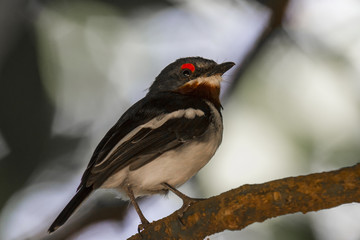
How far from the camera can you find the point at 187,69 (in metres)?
4.93

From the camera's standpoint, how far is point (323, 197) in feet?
9.00

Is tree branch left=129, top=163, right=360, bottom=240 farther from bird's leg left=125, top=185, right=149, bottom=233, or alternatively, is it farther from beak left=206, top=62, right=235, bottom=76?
beak left=206, top=62, right=235, bottom=76

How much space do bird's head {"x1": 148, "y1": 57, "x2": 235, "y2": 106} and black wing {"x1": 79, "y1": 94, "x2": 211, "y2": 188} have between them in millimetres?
211

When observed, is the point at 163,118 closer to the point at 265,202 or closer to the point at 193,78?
the point at 193,78

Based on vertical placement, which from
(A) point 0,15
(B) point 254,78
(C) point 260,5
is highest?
(A) point 0,15

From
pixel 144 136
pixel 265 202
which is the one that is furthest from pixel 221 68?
pixel 265 202

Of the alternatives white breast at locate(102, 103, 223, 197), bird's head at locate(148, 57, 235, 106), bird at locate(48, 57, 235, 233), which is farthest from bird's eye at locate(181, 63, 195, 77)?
white breast at locate(102, 103, 223, 197)

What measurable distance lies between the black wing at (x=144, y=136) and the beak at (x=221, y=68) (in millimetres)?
358

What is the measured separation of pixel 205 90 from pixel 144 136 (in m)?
0.98

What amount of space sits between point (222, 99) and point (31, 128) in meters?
1.65

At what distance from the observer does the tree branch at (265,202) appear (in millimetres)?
2688

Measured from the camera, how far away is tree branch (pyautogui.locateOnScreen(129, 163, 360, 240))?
2.69 metres

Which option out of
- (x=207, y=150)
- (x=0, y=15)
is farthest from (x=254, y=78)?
(x=0, y=15)

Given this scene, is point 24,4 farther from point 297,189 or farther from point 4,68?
point 297,189
